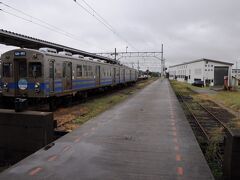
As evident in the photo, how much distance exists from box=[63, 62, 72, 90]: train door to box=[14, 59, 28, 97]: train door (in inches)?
102

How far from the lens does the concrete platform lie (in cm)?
555

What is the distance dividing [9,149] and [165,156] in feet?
16.7

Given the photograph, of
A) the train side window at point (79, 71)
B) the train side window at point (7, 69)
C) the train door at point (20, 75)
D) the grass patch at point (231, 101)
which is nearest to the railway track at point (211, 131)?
the grass patch at point (231, 101)

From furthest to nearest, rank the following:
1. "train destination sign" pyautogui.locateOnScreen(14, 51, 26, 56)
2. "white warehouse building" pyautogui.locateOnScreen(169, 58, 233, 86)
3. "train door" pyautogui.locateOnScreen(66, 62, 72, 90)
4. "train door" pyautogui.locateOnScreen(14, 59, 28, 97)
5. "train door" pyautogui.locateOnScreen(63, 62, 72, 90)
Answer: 1. "white warehouse building" pyautogui.locateOnScreen(169, 58, 233, 86)
2. "train door" pyautogui.locateOnScreen(66, 62, 72, 90)
3. "train door" pyautogui.locateOnScreen(63, 62, 72, 90)
4. "train door" pyautogui.locateOnScreen(14, 59, 28, 97)
5. "train destination sign" pyautogui.locateOnScreen(14, 51, 26, 56)

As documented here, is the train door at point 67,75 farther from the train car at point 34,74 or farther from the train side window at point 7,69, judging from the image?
the train side window at point 7,69

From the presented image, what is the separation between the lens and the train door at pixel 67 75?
16.4 metres

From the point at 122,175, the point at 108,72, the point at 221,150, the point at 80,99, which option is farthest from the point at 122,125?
the point at 108,72

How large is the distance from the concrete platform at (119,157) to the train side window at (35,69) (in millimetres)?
5398

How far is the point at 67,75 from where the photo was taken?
55.3ft

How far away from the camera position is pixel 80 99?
20547 mm

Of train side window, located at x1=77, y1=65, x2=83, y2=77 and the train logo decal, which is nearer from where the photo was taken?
the train logo decal

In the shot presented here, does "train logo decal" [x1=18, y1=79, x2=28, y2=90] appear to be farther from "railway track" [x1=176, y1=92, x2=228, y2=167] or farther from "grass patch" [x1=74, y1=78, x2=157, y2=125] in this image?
"railway track" [x1=176, y1=92, x2=228, y2=167]

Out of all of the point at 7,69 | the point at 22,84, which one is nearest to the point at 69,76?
the point at 22,84

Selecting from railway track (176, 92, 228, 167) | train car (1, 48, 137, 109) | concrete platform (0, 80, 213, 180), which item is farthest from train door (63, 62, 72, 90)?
railway track (176, 92, 228, 167)
